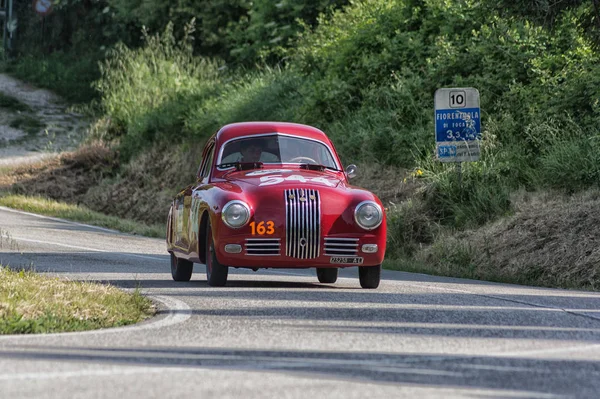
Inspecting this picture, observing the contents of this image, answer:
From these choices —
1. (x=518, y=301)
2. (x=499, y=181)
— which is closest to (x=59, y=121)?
(x=499, y=181)

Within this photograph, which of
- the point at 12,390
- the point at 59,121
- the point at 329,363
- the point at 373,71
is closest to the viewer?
the point at 12,390

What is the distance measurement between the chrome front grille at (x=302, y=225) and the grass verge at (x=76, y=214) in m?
13.3

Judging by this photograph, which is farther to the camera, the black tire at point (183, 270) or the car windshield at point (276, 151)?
the black tire at point (183, 270)

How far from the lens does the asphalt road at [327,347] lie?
7117 mm

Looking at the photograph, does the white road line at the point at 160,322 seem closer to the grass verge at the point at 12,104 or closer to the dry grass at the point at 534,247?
the dry grass at the point at 534,247

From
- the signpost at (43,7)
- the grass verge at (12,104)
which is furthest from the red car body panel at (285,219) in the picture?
the signpost at (43,7)

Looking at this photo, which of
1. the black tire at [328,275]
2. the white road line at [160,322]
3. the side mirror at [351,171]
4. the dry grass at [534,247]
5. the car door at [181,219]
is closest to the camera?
the white road line at [160,322]

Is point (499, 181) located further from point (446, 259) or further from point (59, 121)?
point (59, 121)

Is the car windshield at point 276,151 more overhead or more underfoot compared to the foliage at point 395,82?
more underfoot

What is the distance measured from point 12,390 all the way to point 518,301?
22.1 ft

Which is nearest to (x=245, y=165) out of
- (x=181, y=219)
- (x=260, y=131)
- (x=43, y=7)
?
(x=260, y=131)

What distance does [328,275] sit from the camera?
15.2m

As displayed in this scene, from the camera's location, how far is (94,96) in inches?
1818

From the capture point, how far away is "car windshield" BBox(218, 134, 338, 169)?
14828 millimetres
